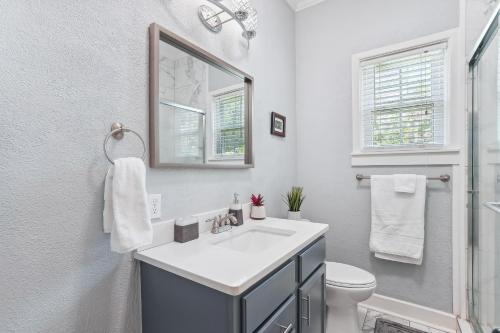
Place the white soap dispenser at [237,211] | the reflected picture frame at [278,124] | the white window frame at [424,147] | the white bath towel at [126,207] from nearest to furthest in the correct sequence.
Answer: the white bath towel at [126,207], the white soap dispenser at [237,211], the white window frame at [424,147], the reflected picture frame at [278,124]

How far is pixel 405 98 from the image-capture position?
6.01ft

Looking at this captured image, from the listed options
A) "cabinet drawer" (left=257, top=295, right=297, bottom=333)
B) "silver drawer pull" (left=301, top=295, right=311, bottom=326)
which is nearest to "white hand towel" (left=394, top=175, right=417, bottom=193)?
"silver drawer pull" (left=301, top=295, right=311, bottom=326)

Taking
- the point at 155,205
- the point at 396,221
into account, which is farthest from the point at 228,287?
the point at 396,221

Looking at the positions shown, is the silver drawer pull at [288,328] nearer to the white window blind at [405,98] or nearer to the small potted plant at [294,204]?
the small potted plant at [294,204]

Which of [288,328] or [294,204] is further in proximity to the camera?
[294,204]

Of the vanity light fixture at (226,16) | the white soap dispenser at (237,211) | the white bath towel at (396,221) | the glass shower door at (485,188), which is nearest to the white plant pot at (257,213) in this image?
the white soap dispenser at (237,211)

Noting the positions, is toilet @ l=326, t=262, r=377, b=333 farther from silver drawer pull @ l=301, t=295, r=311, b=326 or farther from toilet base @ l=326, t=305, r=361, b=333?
silver drawer pull @ l=301, t=295, r=311, b=326

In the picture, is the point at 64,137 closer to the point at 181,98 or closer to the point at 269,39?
the point at 181,98

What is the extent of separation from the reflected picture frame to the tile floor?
1.51 m

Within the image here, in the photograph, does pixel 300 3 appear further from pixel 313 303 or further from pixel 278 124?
pixel 313 303

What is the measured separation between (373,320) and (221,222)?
141 cm

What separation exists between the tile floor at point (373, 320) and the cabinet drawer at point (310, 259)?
2.66 ft

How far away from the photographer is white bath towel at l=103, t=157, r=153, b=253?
31.7 inches

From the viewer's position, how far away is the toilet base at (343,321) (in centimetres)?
154
